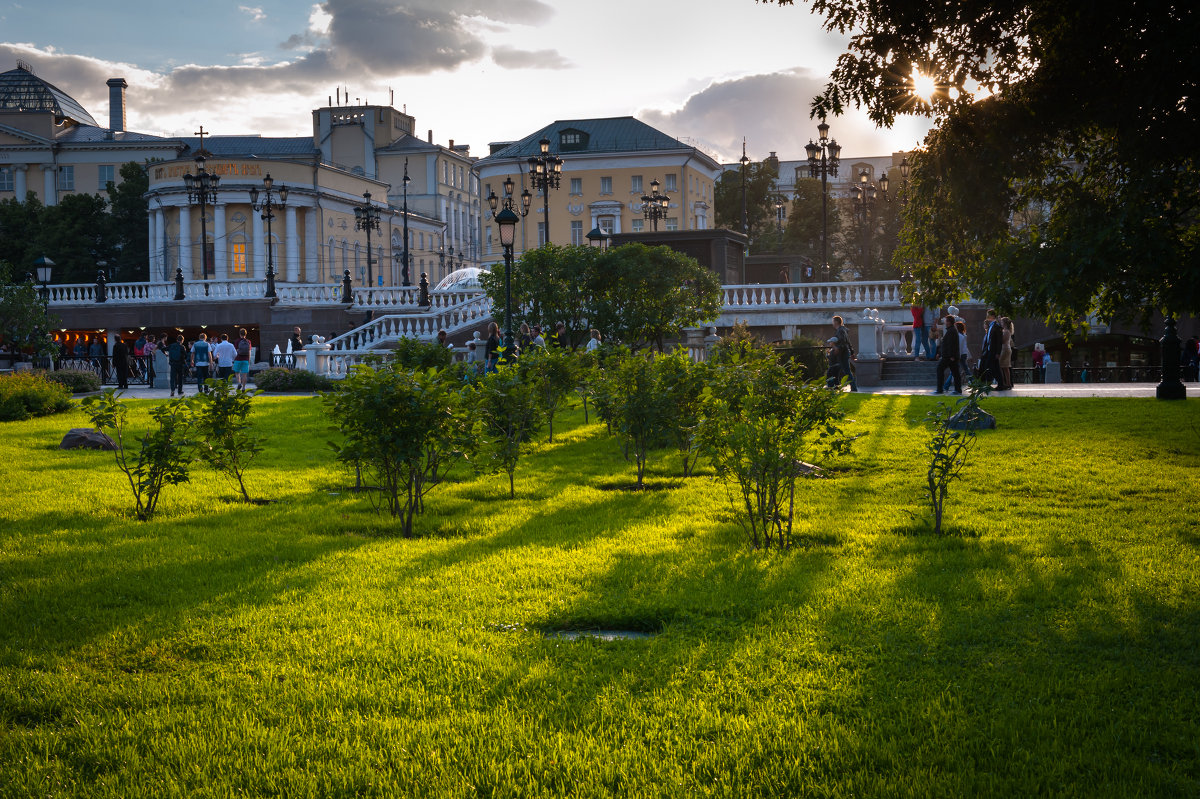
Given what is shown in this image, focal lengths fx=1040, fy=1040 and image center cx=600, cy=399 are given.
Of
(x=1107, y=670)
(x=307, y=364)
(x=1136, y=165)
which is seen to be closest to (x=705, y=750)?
(x=1107, y=670)

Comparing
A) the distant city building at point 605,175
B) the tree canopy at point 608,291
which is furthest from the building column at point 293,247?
the tree canopy at point 608,291

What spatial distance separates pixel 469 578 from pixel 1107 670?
404cm

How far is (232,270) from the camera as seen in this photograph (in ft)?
200

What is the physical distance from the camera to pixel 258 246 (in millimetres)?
60406

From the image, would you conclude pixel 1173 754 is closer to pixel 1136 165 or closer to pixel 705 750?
pixel 705 750

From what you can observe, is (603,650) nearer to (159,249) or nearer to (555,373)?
(555,373)

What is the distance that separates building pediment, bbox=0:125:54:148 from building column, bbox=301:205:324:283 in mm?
23656

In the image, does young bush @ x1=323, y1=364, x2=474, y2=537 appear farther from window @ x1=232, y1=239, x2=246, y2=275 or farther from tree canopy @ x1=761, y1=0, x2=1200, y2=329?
window @ x1=232, y1=239, x2=246, y2=275

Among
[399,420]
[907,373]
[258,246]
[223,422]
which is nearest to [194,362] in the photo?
[223,422]

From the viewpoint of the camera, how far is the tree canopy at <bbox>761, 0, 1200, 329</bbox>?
830cm

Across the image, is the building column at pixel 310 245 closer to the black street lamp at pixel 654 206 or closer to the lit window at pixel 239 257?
the lit window at pixel 239 257

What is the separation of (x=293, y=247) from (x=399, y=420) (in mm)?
57018

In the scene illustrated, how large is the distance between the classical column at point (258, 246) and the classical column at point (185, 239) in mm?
3417

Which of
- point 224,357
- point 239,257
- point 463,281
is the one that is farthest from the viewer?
point 239,257
